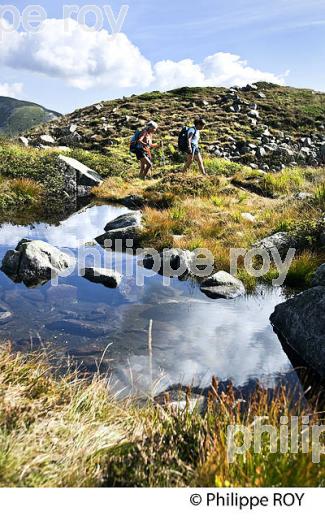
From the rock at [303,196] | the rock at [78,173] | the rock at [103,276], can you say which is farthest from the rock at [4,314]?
the rock at [78,173]

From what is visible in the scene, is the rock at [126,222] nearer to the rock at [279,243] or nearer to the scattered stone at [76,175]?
the rock at [279,243]

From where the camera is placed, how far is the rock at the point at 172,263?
9.80m

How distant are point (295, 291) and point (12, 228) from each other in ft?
25.6

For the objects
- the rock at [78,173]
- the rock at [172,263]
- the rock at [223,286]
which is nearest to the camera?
the rock at [223,286]

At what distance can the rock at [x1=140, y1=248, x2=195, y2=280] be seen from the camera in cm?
980

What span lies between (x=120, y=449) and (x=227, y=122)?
38996mm

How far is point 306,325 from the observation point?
6527 millimetres

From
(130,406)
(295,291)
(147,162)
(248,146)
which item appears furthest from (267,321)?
(248,146)

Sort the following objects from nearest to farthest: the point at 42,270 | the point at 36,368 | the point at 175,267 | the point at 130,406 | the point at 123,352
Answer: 1. the point at 130,406
2. the point at 36,368
3. the point at 123,352
4. the point at 42,270
5. the point at 175,267

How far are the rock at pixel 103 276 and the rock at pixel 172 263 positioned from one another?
3.93ft

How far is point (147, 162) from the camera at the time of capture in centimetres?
Result: 2005

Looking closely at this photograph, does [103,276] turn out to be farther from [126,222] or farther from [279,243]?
[126,222]

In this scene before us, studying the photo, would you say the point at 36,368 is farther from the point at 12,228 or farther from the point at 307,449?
the point at 12,228

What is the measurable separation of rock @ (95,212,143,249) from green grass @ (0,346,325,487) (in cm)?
795
